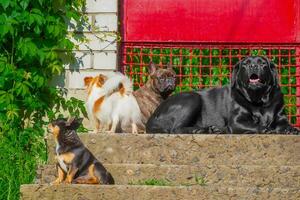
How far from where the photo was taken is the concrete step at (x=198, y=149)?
721 cm

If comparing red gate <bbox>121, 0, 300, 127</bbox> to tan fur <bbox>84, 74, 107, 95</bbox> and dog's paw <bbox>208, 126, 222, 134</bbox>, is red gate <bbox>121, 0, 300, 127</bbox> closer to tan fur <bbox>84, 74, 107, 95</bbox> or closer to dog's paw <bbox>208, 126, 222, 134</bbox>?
tan fur <bbox>84, 74, 107, 95</bbox>

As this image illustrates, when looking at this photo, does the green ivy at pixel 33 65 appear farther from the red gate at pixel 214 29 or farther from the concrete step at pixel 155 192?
the concrete step at pixel 155 192

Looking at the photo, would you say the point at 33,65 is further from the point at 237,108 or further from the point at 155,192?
the point at 155,192

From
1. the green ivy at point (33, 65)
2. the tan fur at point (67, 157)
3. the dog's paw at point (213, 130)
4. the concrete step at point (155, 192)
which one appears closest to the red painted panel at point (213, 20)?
the green ivy at point (33, 65)

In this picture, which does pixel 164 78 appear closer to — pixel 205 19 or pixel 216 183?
pixel 205 19

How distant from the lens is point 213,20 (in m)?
9.74

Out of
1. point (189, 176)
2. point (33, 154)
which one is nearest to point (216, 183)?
point (189, 176)

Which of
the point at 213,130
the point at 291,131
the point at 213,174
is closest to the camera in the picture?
the point at 213,174

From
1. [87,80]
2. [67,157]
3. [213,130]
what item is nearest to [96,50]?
[87,80]

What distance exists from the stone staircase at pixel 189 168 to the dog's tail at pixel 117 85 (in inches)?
30.9

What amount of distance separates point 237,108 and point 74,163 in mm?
2290

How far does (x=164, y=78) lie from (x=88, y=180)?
2468 millimetres

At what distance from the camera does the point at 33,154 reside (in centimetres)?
858

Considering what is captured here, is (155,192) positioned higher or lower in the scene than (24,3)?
lower
